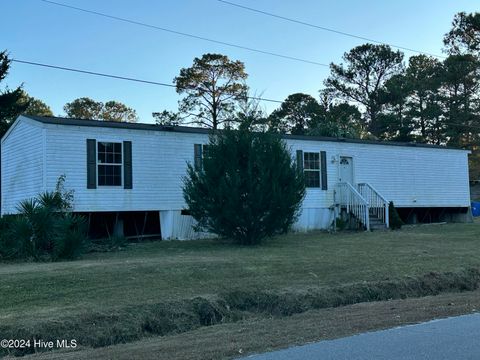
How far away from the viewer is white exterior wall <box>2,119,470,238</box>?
18234mm

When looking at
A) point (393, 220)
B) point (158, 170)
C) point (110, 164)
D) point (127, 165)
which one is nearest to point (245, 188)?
point (158, 170)

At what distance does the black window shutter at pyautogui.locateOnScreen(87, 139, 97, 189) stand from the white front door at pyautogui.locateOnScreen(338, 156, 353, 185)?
10.4m

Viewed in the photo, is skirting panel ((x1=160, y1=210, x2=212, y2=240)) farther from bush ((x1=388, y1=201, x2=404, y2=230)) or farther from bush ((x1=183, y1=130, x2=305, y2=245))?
bush ((x1=388, y1=201, x2=404, y2=230))

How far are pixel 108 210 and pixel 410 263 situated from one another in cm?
1000

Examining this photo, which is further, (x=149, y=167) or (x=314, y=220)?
(x=314, y=220)

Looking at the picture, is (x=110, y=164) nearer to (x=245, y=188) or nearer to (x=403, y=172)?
(x=245, y=188)

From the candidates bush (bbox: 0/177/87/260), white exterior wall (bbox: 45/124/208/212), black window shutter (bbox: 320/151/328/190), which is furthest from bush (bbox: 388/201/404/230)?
bush (bbox: 0/177/87/260)

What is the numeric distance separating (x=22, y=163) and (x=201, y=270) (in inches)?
411

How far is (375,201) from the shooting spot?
23.5 meters

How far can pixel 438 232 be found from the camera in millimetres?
21641

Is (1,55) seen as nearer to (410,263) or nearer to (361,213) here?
(361,213)

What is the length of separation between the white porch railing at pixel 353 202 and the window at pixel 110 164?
939 cm

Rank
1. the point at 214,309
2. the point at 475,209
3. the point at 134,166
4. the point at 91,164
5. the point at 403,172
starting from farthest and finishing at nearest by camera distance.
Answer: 1. the point at 475,209
2. the point at 403,172
3. the point at 134,166
4. the point at 91,164
5. the point at 214,309

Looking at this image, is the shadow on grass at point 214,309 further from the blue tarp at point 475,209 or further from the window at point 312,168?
the blue tarp at point 475,209
